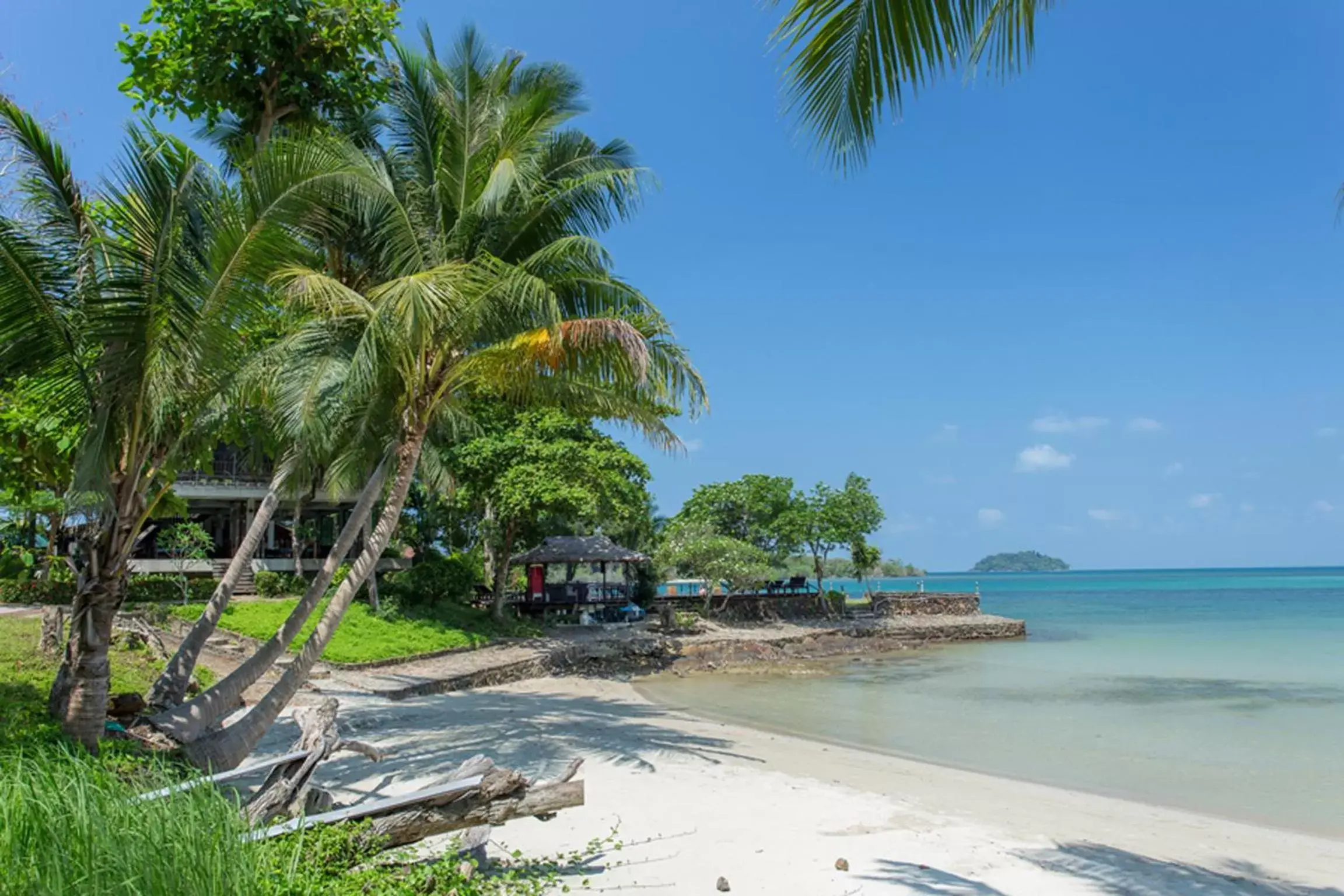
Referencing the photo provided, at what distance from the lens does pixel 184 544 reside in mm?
18031

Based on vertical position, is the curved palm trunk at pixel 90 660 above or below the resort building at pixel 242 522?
below

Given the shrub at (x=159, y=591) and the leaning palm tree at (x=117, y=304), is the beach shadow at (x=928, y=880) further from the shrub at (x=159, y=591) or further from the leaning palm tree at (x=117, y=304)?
the shrub at (x=159, y=591)

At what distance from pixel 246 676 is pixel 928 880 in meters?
5.94

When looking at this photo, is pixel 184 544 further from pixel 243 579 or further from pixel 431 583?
pixel 431 583

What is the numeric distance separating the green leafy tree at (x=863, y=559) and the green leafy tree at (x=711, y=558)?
5923 millimetres

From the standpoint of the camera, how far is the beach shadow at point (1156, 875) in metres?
6.13

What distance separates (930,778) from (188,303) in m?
9.15

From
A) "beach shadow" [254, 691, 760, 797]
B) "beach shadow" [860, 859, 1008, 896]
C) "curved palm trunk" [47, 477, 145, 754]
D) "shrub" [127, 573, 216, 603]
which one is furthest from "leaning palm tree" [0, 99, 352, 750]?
"shrub" [127, 573, 216, 603]

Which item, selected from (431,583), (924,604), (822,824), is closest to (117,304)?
(822,824)

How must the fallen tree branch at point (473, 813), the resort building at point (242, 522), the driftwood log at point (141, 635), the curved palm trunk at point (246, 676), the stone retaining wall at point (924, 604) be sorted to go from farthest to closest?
the stone retaining wall at point (924, 604), the resort building at point (242, 522), the driftwood log at point (141, 635), the curved palm trunk at point (246, 676), the fallen tree branch at point (473, 813)

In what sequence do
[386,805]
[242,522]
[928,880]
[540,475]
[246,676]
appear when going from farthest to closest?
[242,522] < [540,475] < [246,676] < [928,880] < [386,805]

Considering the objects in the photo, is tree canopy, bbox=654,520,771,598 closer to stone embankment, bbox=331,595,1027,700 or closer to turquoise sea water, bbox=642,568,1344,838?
stone embankment, bbox=331,595,1027,700

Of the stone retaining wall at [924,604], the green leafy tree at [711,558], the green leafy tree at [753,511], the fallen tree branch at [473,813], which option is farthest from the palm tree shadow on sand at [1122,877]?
the stone retaining wall at [924,604]

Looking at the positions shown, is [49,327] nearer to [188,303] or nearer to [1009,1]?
[188,303]
